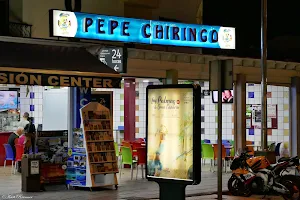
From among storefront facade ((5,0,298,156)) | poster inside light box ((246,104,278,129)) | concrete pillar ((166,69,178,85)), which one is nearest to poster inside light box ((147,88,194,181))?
storefront facade ((5,0,298,156))

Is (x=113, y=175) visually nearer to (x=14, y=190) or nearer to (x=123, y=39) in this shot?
(x=14, y=190)

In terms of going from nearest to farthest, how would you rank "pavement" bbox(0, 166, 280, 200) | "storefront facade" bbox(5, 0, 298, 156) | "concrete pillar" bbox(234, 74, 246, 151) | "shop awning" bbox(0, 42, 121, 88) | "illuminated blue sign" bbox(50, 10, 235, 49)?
"shop awning" bbox(0, 42, 121, 88), "pavement" bbox(0, 166, 280, 200), "illuminated blue sign" bbox(50, 10, 235, 49), "storefront facade" bbox(5, 0, 298, 156), "concrete pillar" bbox(234, 74, 246, 151)

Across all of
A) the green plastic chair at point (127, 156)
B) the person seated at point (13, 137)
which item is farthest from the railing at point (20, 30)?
the green plastic chair at point (127, 156)

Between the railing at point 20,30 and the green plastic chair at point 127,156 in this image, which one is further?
the green plastic chair at point 127,156

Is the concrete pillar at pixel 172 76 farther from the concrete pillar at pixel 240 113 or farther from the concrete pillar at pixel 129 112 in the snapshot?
the concrete pillar at pixel 129 112

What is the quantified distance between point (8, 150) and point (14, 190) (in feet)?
12.9

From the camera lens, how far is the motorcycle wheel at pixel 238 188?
1470 cm

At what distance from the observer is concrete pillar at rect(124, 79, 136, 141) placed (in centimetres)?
2220

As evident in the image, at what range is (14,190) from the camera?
15.0m

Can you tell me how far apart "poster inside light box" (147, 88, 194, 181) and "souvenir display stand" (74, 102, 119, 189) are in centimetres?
544

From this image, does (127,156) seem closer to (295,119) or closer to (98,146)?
(98,146)

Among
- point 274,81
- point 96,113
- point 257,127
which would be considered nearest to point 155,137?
point 96,113

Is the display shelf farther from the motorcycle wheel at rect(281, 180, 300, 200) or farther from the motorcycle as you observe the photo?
the motorcycle wheel at rect(281, 180, 300, 200)

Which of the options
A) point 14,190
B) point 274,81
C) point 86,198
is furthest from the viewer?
point 274,81
